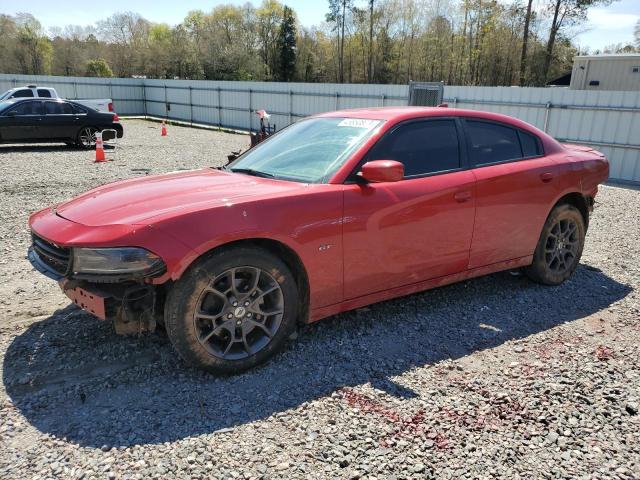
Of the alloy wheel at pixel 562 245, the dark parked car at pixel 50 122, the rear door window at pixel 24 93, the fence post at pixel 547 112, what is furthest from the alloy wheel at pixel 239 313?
the rear door window at pixel 24 93

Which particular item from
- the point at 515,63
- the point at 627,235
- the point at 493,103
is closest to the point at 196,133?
the point at 493,103

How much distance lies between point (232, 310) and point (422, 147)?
1.97m

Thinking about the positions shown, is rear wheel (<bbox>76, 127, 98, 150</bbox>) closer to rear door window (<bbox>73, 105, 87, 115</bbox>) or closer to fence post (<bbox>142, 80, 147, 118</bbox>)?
rear door window (<bbox>73, 105, 87, 115</bbox>)

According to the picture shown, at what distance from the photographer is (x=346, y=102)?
62.4ft

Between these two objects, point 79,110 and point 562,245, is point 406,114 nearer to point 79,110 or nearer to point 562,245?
point 562,245

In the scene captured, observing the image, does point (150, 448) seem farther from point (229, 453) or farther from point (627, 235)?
point (627, 235)

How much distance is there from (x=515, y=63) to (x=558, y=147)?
40.8 meters

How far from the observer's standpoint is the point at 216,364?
10.3ft

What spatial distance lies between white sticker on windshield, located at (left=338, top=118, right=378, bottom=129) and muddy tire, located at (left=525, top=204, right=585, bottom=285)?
6.77ft

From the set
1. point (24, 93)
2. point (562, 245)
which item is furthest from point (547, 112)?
point (24, 93)

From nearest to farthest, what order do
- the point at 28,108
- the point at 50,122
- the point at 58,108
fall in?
the point at 28,108
the point at 50,122
the point at 58,108

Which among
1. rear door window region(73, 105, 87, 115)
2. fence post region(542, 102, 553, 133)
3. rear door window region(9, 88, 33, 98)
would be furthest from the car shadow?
rear door window region(9, 88, 33, 98)

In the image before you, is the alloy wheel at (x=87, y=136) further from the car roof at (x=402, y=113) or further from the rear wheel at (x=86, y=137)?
the car roof at (x=402, y=113)

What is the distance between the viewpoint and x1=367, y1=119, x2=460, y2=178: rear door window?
374cm
